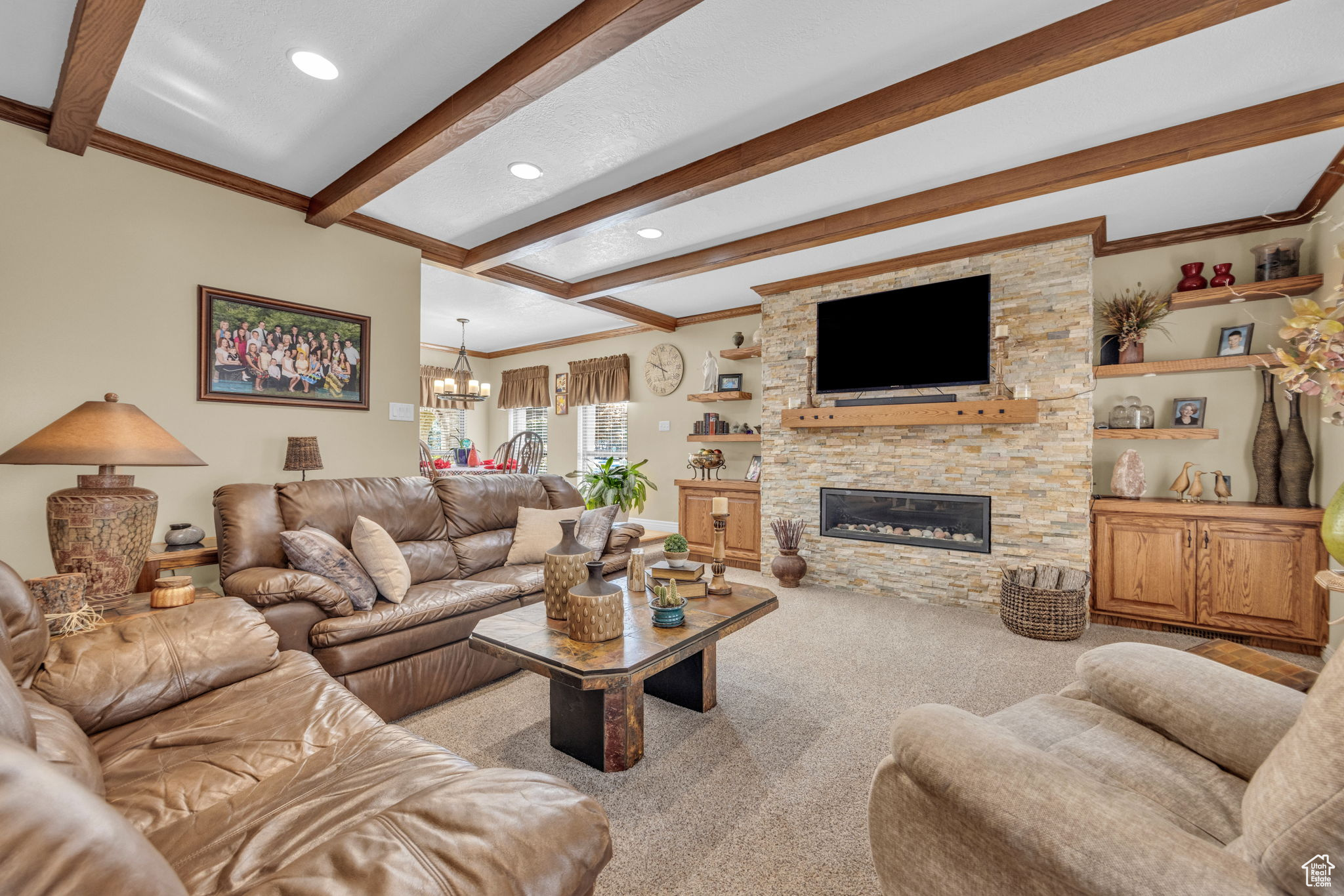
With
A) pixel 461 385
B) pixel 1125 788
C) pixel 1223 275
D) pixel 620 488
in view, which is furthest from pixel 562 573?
pixel 461 385

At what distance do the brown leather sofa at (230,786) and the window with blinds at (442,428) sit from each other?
6.83 m

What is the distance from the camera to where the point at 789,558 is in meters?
4.70

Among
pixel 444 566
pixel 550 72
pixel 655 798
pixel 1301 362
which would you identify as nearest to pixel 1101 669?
pixel 1301 362

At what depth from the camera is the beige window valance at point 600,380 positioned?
6984 mm

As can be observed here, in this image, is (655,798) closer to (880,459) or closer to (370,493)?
(370,493)

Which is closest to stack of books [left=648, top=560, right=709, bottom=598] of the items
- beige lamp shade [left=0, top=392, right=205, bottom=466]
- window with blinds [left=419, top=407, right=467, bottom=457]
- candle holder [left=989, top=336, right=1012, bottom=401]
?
beige lamp shade [left=0, top=392, right=205, bottom=466]

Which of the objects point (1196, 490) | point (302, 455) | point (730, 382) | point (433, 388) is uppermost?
point (433, 388)

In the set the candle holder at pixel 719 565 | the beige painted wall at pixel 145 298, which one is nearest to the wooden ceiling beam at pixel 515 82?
the beige painted wall at pixel 145 298

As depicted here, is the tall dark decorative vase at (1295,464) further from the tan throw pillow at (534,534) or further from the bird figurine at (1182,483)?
the tan throw pillow at (534,534)

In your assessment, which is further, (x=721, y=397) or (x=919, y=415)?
(x=721, y=397)

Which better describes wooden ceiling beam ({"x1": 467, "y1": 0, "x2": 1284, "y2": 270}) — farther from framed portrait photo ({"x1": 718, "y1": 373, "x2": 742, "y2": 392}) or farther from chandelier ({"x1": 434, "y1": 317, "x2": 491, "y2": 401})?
chandelier ({"x1": 434, "y1": 317, "x2": 491, "y2": 401})

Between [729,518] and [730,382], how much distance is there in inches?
56.7

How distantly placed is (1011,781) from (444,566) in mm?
2920

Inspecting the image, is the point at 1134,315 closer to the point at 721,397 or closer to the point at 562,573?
the point at 721,397
